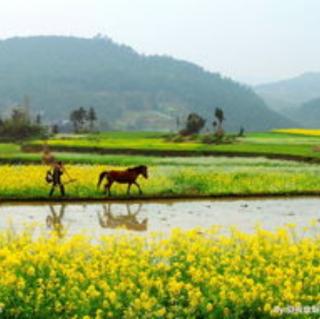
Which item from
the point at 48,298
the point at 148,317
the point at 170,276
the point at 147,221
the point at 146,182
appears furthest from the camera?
the point at 146,182

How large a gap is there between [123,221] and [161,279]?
1289cm

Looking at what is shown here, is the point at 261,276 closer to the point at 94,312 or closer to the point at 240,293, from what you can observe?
the point at 240,293

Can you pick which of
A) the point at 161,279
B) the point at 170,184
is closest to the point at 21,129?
the point at 170,184

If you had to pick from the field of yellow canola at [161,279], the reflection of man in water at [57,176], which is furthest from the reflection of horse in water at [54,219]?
the field of yellow canola at [161,279]

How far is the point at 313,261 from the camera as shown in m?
12.4

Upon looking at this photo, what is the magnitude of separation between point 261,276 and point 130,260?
193 cm

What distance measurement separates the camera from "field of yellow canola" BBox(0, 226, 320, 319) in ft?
32.1

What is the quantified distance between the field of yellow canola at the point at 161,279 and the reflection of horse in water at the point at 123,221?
9498 millimetres

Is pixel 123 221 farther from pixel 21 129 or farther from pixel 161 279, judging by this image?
pixel 21 129

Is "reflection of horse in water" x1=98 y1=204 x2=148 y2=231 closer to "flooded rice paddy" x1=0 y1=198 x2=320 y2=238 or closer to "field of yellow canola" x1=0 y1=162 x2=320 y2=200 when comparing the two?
"flooded rice paddy" x1=0 y1=198 x2=320 y2=238

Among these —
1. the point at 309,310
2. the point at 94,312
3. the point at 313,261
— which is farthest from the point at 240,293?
the point at 313,261

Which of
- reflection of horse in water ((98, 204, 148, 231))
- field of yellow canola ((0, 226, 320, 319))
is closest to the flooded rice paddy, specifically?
reflection of horse in water ((98, 204, 148, 231))

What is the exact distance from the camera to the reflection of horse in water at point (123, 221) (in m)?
22.4

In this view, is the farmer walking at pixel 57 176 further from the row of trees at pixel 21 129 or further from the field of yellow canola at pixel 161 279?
the row of trees at pixel 21 129
